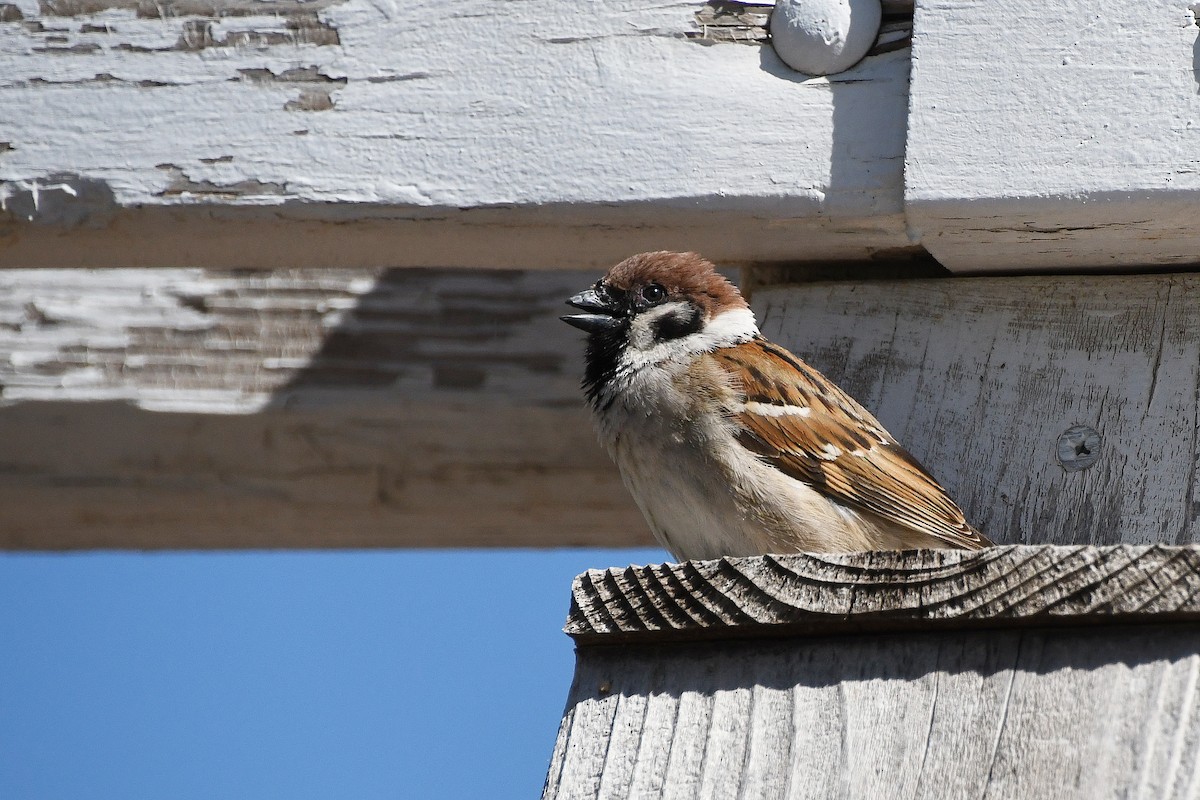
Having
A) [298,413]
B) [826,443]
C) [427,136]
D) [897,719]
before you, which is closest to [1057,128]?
[826,443]

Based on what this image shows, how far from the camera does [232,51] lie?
2.01 meters

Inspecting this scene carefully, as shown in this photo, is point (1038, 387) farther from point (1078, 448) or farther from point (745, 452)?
point (745, 452)

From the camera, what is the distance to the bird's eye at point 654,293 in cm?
249

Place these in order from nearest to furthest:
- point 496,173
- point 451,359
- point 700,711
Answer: point 700,711
point 496,173
point 451,359

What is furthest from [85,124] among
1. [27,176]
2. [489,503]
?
[489,503]

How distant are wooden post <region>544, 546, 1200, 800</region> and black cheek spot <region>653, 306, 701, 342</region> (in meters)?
1.23

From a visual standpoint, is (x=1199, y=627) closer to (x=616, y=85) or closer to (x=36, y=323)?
(x=616, y=85)

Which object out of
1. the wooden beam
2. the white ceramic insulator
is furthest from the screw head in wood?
the wooden beam

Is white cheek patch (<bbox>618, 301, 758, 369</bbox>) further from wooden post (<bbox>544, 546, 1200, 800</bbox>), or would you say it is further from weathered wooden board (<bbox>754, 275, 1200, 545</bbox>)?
wooden post (<bbox>544, 546, 1200, 800</bbox>)

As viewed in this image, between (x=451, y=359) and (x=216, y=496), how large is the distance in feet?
1.65

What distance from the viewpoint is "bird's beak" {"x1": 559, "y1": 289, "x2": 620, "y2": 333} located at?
7.80 feet

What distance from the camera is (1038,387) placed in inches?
73.5

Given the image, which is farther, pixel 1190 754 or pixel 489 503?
pixel 489 503

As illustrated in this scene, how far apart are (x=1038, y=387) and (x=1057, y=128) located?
321 millimetres
